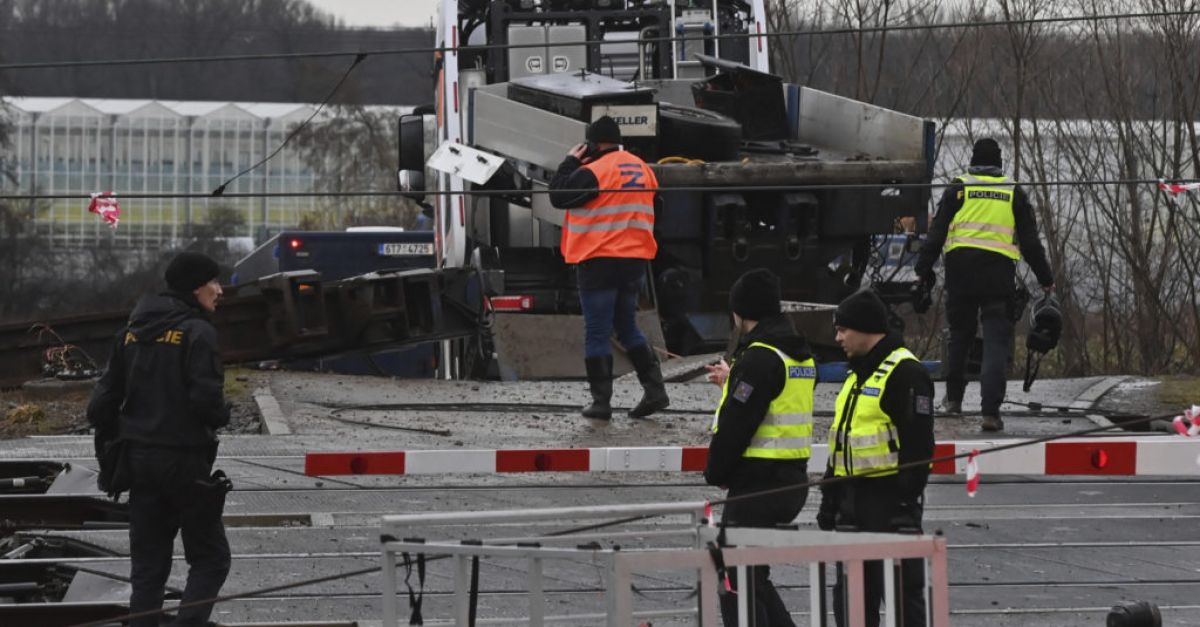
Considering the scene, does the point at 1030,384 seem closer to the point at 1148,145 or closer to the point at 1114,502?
the point at 1114,502

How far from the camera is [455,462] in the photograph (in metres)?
8.86

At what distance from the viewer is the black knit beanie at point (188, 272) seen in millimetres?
7004

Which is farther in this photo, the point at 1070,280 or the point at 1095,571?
the point at 1070,280

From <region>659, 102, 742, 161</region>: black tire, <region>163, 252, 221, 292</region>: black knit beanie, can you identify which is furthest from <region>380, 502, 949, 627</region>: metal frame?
<region>659, 102, 742, 161</region>: black tire

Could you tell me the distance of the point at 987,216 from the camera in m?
10.9

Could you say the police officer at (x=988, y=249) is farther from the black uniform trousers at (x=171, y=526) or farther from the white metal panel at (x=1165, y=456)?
the black uniform trousers at (x=171, y=526)

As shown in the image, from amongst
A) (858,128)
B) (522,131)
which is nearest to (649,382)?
(522,131)

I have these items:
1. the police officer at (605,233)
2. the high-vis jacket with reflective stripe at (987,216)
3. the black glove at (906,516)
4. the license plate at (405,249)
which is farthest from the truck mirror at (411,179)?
the black glove at (906,516)

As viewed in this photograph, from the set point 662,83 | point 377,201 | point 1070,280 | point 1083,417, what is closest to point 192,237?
point 377,201

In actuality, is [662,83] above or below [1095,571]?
above

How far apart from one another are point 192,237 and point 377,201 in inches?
239

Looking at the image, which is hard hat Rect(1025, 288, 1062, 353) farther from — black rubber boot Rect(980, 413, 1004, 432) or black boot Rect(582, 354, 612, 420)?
black boot Rect(582, 354, 612, 420)

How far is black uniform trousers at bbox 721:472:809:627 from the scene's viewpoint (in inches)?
256

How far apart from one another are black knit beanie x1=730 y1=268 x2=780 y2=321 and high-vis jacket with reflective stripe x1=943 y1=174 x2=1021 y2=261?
4.40 m
